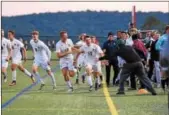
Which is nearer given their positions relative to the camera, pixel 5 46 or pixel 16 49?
pixel 5 46

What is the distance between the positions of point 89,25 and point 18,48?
179 feet

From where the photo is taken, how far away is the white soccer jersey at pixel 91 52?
1992cm

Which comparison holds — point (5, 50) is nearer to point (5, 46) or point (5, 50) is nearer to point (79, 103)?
point (5, 46)

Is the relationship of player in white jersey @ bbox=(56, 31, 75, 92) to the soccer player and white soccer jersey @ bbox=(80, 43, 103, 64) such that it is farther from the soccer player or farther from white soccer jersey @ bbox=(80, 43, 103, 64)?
the soccer player

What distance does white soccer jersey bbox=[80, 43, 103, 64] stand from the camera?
784 inches

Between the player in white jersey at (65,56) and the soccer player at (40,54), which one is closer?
the player in white jersey at (65,56)

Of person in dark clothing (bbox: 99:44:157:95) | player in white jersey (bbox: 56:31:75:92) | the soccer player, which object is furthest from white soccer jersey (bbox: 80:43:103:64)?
person in dark clothing (bbox: 99:44:157:95)

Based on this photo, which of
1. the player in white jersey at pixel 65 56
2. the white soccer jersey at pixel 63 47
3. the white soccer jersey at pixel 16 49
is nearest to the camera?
the player in white jersey at pixel 65 56

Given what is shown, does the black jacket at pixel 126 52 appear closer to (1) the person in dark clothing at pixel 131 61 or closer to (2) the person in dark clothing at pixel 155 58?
(1) the person in dark clothing at pixel 131 61

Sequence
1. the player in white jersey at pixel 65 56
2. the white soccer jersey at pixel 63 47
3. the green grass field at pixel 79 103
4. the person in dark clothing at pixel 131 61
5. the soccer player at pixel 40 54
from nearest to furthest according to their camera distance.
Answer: the green grass field at pixel 79 103 < the person in dark clothing at pixel 131 61 < the player in white jersey at pixel 65 56 < the white soccer jersey at pixel 63 47 < the soccer player at pixel 40 54

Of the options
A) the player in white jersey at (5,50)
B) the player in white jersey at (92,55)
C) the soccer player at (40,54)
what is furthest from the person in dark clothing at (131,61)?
the player in white jersey at (5,50)

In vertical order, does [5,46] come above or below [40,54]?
above

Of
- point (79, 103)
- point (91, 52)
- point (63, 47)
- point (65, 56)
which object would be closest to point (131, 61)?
point (65, 56)

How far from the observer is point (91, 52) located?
2000 centimetres
